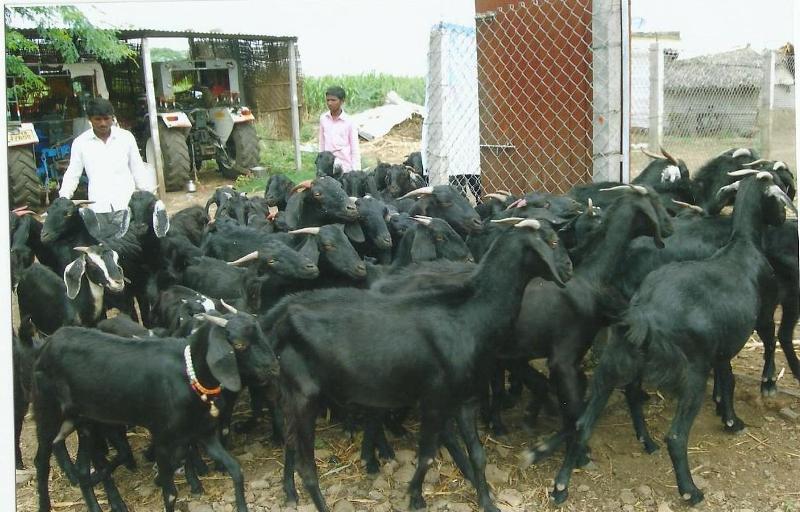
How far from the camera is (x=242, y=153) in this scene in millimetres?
16141

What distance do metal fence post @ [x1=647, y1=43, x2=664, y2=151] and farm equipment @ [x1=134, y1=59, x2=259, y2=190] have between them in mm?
8375

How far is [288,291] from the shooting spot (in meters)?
4.88

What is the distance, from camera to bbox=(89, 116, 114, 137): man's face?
20.9 ft

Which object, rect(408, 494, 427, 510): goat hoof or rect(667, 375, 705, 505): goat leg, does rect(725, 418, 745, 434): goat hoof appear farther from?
rect(408, 494, 427, 510): goat hoof

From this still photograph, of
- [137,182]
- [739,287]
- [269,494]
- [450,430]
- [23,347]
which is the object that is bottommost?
[269,494]

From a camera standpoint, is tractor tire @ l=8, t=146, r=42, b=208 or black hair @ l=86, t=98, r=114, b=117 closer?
black hair @ l=86, t=98, r=114, b=117

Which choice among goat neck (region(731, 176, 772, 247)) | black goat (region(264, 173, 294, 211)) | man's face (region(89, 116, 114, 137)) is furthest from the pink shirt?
goat neck (region(731, 176, 772, 247))

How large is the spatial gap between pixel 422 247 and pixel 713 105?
20.2 feet

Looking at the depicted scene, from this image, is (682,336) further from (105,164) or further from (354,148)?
(354,148)

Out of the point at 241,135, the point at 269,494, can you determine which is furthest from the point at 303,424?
the point at 241,135

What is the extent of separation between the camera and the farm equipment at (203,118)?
47.8 ft

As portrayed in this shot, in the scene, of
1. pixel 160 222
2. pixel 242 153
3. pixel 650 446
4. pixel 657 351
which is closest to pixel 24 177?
pixel 160 222

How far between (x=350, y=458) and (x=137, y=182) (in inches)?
132

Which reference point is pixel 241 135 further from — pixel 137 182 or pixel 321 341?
pixel 321 341
